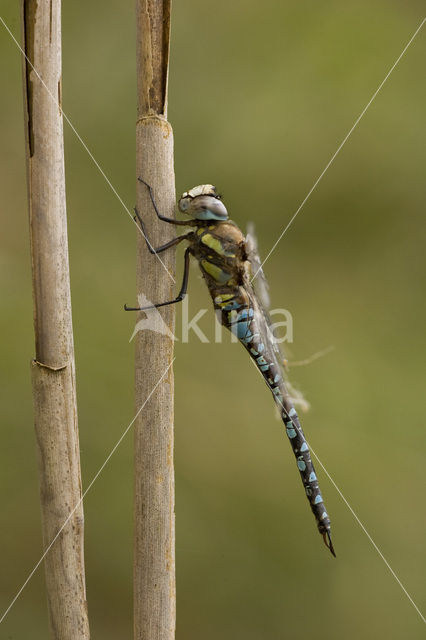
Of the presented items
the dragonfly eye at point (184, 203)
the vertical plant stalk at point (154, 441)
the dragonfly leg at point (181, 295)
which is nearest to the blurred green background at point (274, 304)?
the dragonfly leg at point (181, 295)

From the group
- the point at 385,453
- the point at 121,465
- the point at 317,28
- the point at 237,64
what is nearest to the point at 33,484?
the point at 121,465

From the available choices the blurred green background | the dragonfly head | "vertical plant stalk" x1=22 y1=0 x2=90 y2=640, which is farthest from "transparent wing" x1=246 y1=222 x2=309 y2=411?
"vertical plant stalk" x1=22 y1=0 x2=90 y2=640

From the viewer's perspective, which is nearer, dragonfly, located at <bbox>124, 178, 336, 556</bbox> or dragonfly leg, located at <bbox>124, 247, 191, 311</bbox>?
dragonfly leg, located at <bbox>124, 247, 191, 311</bbox>

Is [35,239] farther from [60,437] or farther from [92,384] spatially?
[92,384]

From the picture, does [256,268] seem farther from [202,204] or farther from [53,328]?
[53,328]

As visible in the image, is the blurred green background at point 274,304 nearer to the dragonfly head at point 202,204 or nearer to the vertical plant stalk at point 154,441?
the dragonfly head at point 202,204

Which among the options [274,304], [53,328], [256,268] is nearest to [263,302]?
[256,268]

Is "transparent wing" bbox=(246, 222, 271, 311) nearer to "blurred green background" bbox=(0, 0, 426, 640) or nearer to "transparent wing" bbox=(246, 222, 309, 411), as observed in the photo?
"transparent wing" bbox=(246, 222, 309, 411)
